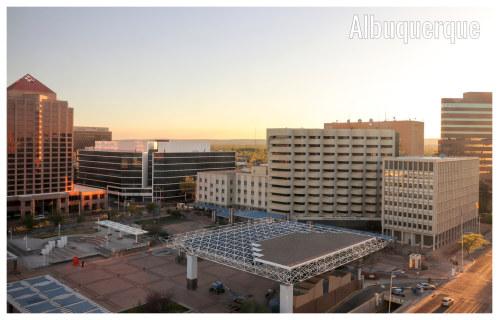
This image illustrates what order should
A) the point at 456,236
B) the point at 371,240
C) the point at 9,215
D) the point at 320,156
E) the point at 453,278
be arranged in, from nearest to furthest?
the point at 371,240 → the point at 453,278 → the point at 456,236 → the point at 320,156 → the point at 9,215

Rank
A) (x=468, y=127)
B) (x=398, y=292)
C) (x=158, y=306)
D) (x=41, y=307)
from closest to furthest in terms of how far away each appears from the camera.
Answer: (x=41, y=307) < (x=158, y=306) < (x=398, y=292) < (x=468, y=127)

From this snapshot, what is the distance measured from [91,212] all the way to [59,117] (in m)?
15.6

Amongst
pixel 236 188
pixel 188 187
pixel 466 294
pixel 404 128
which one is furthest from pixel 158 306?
pixel 404 128

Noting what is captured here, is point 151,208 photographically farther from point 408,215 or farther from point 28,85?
point 408,215

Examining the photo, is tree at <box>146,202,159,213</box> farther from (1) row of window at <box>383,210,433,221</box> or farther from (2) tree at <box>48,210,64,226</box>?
(1) row of window at <box>383,210,433,221</box>

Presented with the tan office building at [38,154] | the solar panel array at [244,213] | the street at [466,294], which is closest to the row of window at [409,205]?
the street at [466,294]

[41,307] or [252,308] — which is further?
[41,307]

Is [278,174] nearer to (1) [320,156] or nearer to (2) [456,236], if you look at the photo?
(1) [320,156]

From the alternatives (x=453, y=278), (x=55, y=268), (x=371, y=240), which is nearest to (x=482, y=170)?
(x=453, y=278)

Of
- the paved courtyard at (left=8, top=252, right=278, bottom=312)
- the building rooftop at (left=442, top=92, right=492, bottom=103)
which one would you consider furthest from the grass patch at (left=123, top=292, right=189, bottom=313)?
the building rooftop at (left=442, top=92, right=492, bottom=103)

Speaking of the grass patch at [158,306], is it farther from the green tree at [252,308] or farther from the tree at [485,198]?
the tree at [485,198]

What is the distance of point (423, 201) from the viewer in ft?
158

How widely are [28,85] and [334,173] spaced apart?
4652 cm

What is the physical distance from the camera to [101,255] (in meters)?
43.9
